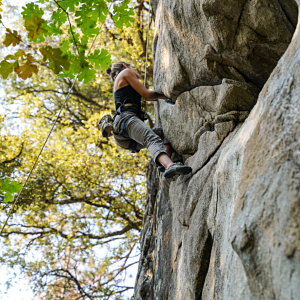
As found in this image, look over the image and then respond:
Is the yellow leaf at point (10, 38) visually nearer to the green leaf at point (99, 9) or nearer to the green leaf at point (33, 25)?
the green leaf at point (33, 25)

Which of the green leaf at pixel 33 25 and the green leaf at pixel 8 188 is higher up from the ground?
the green leaf at pixel 33 25

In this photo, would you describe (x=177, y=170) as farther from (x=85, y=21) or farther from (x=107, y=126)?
(x=85, y=21)

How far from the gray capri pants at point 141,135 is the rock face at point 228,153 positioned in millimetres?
437

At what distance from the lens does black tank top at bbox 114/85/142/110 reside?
17.6 ft

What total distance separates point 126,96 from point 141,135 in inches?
32.5

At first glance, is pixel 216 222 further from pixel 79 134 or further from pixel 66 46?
pixel 79 134

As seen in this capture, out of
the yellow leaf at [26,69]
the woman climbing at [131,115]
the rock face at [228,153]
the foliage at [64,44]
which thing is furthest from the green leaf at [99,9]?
the woman climbing at [131,115]

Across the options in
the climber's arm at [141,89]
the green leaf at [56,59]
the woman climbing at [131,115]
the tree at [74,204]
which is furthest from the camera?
the tree at [74,204]

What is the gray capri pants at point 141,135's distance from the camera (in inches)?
183

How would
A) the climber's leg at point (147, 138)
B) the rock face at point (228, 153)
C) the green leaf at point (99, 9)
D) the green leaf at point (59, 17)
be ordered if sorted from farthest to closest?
1. the climber's leg at point (147, 138)
2. the green leaf at point (59, 17)
3. the green leaf at point (99, 9)
4. the rock face at point (228, 153)

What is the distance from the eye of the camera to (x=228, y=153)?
336 cm

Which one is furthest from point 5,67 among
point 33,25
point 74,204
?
point 74,204

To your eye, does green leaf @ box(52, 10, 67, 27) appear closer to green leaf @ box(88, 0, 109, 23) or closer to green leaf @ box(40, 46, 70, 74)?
green leaf @ box(88, 0, 109, 23)

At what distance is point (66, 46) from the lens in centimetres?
406
